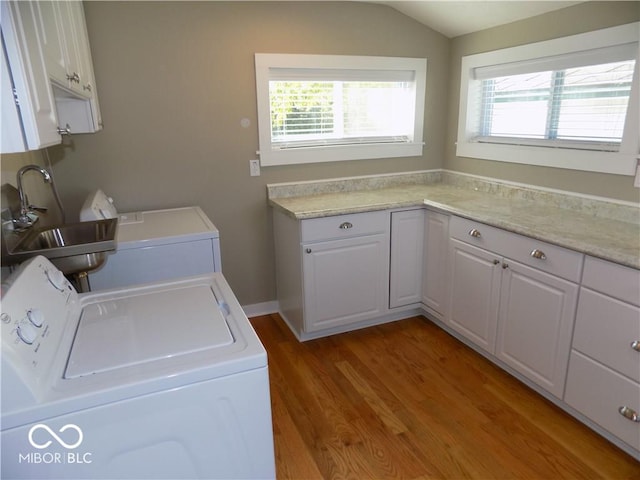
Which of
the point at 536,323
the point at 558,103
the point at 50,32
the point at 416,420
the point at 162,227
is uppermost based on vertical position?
the point at 50,32

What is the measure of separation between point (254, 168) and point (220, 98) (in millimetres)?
494

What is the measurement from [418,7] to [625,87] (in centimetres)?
137

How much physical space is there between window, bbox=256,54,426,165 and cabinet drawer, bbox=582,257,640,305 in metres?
1.75

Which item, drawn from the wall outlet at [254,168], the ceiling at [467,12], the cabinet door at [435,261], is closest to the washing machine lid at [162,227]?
the wall outlet at [254,168]

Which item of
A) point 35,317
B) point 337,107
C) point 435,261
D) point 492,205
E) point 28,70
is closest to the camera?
point 28,70

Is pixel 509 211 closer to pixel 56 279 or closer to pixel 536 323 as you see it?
pixel 536 323

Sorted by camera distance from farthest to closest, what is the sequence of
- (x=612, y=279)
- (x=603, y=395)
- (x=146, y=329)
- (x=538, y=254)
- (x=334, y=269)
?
(x=334, y=269) < (x=538, y=254) < (x=603, y=395) < (x=612, y=279) < (x=146, y=329)

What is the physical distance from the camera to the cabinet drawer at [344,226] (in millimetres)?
2598

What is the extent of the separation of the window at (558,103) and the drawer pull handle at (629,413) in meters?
1.15

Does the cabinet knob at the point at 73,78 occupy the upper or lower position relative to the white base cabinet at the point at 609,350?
upper

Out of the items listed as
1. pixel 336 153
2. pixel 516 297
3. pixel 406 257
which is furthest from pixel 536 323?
pixel 336 153

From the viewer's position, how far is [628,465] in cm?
178

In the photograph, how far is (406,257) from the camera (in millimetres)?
2914

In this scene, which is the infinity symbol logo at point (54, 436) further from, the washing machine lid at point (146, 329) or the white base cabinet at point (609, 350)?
the white base cabinet at point (609, 350)
